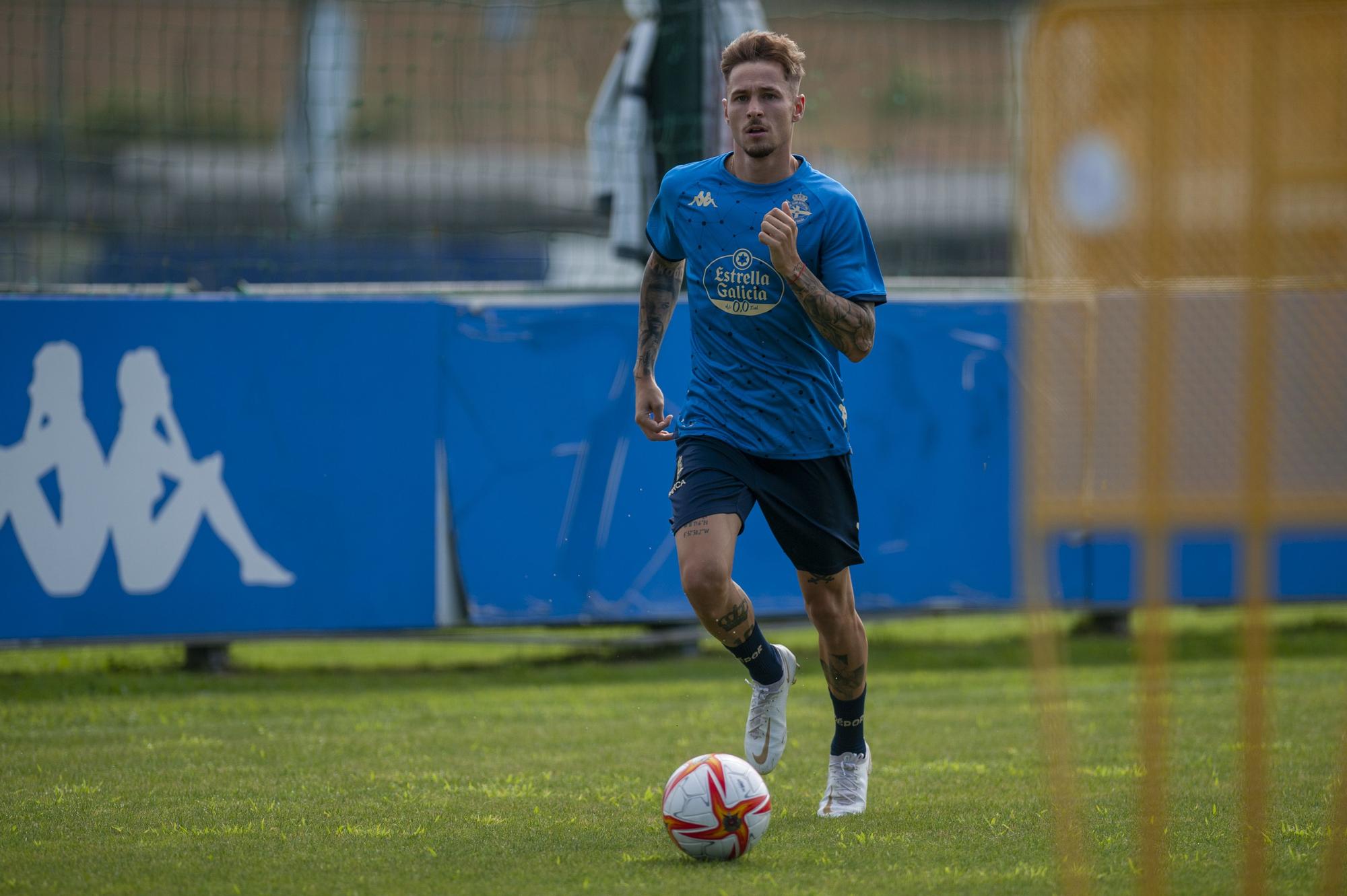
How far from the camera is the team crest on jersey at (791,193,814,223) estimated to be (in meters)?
4.57

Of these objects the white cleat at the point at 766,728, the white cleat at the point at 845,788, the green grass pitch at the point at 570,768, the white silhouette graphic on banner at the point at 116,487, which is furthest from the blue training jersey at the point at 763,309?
A: the white silhouette graphic on banner at the point at 116,487

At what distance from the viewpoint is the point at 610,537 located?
26.3 ft

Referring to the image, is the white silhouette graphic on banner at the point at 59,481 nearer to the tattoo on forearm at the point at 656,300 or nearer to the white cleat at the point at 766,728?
the tattoo on forearm at the point at 656,300

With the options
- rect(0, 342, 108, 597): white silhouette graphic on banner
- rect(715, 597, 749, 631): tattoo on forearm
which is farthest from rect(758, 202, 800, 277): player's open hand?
rect(0, 342, 108, 597): white silhouette graphic on banner

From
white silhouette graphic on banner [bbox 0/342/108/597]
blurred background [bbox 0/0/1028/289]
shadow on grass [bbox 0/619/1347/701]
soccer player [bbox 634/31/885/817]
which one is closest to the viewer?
soccer player [bbox 634/31/885/817]

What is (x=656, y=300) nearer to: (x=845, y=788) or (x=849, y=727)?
(x=849, y=727)

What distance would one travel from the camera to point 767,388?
15.2ft

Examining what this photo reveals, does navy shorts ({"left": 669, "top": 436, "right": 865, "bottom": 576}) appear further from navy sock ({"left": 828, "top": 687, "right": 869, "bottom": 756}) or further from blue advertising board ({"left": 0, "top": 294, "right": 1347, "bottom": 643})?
blue advertising board ({"left": 0, "top": 294, "right": 1347, "bottom": 643})

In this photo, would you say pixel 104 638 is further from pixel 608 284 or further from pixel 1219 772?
pixel 1219 772

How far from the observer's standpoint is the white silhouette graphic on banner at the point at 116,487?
7.34 metres

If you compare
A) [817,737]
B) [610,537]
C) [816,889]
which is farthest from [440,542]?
[816,889]

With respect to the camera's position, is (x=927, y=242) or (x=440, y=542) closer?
(x=440, y=542)

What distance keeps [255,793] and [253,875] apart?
118cm

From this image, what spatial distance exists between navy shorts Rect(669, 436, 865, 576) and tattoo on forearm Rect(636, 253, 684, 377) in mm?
461
